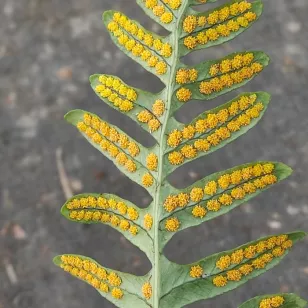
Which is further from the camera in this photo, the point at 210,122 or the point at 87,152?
the point at 87,152

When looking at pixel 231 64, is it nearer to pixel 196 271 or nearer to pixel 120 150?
pixel 120 150

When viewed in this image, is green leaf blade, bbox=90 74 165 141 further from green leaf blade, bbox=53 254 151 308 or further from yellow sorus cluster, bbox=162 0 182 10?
green leaf blade, bbox=53 254 151 308

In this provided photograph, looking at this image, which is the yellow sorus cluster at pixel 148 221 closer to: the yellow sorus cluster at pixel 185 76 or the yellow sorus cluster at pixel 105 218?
the yellow sorus cluster at pixel 105 218

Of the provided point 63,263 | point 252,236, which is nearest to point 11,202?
point 252,236

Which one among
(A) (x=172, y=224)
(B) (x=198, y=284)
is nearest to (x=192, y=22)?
(A) (x=172, y=224)

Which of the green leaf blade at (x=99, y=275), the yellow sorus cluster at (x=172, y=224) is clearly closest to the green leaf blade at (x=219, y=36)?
the yellow sorus cluster at (x=172, y=224)

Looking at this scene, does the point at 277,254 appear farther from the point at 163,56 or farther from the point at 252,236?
the point at 252,236
